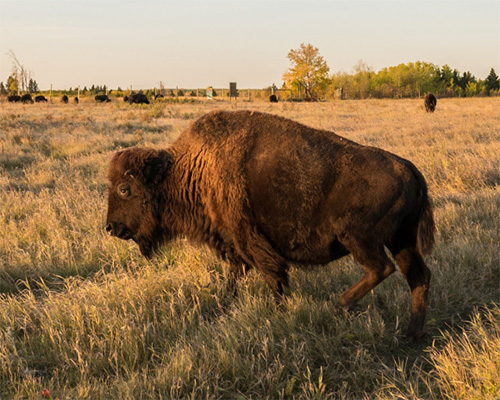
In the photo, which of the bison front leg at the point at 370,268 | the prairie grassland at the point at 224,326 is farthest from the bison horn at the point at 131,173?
the bison front leg at the point at 370,268

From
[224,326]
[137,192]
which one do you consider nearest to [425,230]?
[224,326]

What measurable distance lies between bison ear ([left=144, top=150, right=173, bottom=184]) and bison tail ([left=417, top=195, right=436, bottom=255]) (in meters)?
2.35

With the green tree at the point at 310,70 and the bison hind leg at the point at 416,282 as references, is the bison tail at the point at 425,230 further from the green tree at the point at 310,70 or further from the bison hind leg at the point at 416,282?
the green tree at the point at 310,70

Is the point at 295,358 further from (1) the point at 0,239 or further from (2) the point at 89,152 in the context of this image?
(2) the point at 89,152

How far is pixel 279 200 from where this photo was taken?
12.7 ft

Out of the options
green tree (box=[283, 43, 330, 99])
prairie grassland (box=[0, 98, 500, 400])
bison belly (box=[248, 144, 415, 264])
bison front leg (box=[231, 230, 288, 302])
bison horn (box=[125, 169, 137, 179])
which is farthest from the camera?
green tree (box=[283, 43, 330, 99])

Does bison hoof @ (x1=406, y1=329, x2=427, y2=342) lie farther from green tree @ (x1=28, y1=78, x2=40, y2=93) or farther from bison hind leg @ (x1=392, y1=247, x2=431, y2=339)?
green tree @ (x1=28, y1=78, x2=40, y2=93)

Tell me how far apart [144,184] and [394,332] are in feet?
8.50

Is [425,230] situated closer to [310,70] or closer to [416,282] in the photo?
[416,282]

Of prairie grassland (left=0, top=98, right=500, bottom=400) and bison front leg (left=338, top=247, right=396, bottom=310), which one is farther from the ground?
bison front leg (left=338, top=247, right=396, bottom=310)


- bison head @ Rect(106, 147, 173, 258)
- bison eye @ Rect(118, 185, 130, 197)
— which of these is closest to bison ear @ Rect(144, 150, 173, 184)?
bison head @ Rect(106, 147, 173, 258)

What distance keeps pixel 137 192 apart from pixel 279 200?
1.47 metres

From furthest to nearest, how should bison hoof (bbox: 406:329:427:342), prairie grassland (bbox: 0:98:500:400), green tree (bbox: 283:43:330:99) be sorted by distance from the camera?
green tree (bbox: 283:43:330:99)
bison hoof (bbox: 406:329:427:342)
prairie grassland (bbox: 0:98:500:400)

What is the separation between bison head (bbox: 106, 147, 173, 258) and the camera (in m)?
4.48
